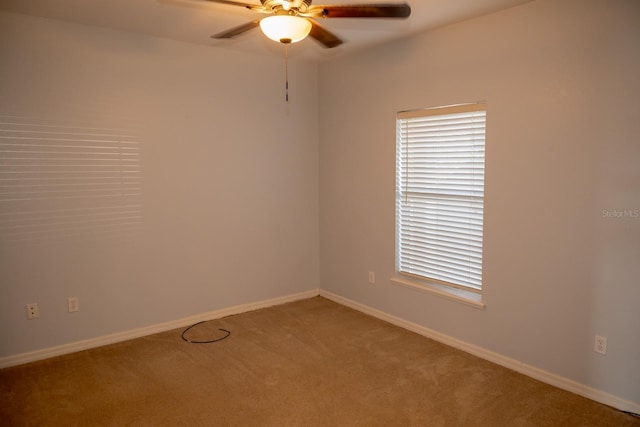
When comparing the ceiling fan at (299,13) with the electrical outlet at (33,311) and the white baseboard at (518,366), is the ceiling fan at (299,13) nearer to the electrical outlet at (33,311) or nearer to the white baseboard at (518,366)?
the white baseboard at (518,366)

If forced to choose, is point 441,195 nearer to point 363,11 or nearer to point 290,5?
point 363,11

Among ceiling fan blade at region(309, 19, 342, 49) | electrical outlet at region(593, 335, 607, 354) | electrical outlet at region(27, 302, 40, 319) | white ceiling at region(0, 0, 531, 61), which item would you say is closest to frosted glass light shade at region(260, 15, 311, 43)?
ceiling fan blade at region(309, 19, 342, 49)

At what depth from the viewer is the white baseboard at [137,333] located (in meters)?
3.13

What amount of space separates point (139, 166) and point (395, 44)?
8.05ft

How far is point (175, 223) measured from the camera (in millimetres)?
3768

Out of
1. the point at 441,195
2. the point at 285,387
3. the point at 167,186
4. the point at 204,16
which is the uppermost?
the point at 204,16

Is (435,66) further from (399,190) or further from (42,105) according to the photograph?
(42,105)

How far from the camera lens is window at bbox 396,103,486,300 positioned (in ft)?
10.5

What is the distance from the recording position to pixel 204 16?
9.92 feet

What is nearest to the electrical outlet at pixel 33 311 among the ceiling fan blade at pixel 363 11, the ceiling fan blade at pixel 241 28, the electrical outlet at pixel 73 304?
the electrical outlet at pixel 73 304

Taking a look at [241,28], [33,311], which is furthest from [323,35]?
[33,311]

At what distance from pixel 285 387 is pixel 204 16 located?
2677mm

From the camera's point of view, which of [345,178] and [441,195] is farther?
[345,178]

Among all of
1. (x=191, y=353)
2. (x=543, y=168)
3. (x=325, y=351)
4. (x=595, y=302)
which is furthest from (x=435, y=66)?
(x=191, y=353)
